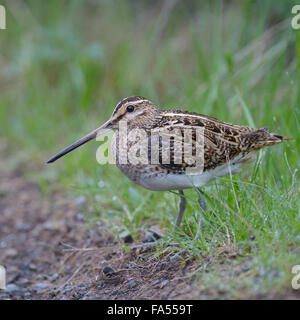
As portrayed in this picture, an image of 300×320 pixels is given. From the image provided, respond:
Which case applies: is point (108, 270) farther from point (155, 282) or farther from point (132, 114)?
point (132, 114)

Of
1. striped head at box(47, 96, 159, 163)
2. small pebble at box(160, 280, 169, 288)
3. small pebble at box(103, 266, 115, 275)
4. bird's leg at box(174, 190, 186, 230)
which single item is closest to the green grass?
bird's leg at box(174, 190, 186, 230)

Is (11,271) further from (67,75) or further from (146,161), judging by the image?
(67,75)

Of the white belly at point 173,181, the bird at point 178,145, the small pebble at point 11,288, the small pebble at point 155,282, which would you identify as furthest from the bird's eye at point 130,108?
the small pebble at point 11,288

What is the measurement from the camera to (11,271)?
4094 mm

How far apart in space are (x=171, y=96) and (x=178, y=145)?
2980 millimetres

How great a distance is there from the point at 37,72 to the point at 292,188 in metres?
4.86

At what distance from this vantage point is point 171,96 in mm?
6320

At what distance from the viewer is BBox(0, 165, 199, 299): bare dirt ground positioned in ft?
10.5

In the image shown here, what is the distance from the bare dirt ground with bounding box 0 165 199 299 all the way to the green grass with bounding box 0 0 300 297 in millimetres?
162

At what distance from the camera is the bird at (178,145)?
3383 millimetres

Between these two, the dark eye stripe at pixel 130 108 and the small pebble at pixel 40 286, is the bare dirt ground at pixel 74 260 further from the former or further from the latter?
the dark eye stripe at pixel 130 108

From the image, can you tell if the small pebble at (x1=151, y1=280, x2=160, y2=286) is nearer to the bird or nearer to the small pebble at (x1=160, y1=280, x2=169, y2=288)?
the small pebble at (x1=160, y1=280, x2=169, y2=288)

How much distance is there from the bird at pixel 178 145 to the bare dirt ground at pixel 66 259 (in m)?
0.48
